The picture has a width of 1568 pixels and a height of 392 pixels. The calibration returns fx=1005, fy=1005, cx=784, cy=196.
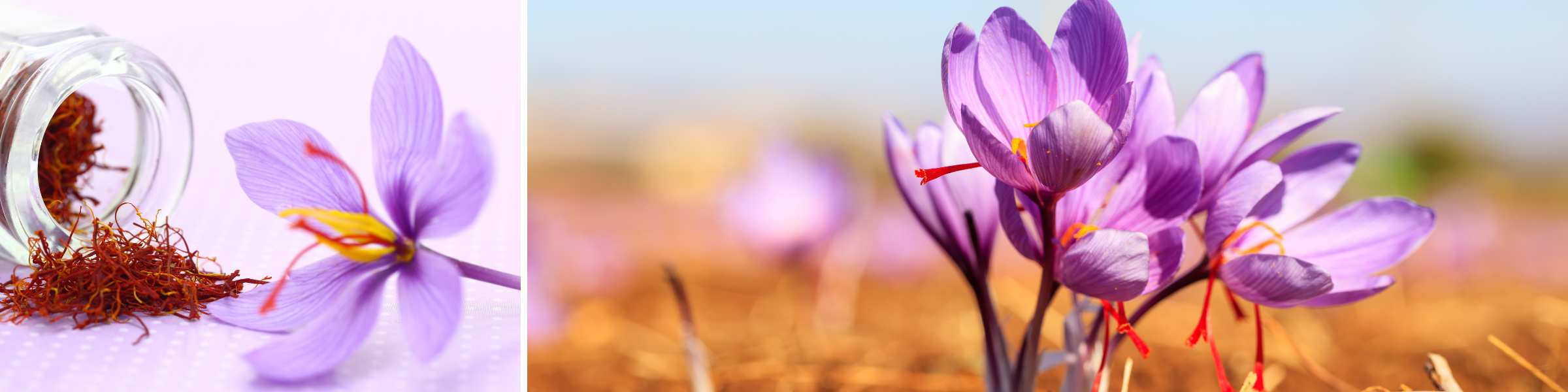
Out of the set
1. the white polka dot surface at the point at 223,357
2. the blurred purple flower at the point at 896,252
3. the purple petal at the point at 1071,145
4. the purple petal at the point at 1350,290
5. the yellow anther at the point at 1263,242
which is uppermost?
the purple petal at the point at 1071,145

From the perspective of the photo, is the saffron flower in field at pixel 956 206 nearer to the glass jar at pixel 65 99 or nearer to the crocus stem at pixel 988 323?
the crocus stem at pixel 988 323

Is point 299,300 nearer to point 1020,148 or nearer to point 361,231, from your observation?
point 361,231

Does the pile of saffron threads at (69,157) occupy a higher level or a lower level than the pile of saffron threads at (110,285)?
higher

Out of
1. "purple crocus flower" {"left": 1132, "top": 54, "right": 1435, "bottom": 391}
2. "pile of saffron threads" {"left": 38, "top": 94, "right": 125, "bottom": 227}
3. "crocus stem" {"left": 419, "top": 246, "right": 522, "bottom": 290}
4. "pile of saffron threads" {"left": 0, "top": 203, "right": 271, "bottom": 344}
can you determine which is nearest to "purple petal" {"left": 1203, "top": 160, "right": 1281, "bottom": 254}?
"purple crocus flower" {"left": 1132, "top": 54, "right": 1435, "bottom": 391}

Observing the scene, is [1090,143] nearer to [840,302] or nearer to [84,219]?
[840,302]

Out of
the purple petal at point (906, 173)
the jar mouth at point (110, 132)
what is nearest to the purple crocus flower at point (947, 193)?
the purple petal at point (906, 173)
